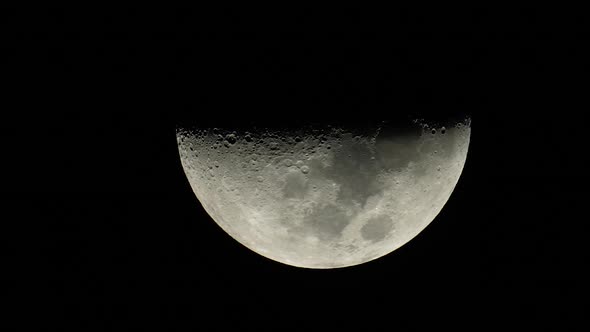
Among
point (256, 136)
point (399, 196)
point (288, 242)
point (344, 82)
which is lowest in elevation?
point (288, 242)

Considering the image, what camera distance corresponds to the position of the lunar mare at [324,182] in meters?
1.81

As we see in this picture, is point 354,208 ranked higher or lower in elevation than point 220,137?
lower

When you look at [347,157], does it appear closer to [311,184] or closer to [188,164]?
[311,184]

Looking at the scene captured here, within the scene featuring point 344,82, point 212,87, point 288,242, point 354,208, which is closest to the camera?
point 344,82

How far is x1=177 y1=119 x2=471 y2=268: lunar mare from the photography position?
1809 millimetres

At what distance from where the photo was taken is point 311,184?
6.08ft

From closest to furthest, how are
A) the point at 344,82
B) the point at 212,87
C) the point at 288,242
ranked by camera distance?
the point at 344,82 < the point at 212,87 < the point at 288,242

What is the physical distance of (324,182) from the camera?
1.85m

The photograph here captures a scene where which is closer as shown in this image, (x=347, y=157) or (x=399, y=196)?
(x=347, y=157)

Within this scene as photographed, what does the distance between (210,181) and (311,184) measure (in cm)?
50

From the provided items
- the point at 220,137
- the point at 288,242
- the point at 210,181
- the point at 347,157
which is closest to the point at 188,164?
the point at 210,181

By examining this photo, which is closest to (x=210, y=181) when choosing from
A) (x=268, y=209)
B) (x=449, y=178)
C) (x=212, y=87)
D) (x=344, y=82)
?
(x=268, y=209)

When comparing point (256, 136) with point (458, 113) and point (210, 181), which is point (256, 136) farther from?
point (458, 113)

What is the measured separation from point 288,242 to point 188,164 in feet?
2.08
